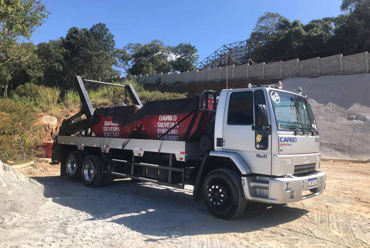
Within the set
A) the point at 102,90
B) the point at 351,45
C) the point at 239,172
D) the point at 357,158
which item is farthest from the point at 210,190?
the point at 351,45

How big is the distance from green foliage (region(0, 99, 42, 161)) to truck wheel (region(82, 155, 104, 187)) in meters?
4.59

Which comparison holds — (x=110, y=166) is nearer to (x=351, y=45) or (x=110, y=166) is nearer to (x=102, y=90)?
(x=102, y=90)

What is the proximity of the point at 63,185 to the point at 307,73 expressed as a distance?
25.4 m

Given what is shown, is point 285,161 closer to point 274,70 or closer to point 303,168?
point 303,168

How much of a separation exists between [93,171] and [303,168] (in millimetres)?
6382

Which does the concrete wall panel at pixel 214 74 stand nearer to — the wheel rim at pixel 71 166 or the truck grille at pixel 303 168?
the wheel rim at pixel 71 166

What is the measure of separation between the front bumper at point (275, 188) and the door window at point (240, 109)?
114 cm

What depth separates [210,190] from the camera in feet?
19.1

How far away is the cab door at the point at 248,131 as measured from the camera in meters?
5.22

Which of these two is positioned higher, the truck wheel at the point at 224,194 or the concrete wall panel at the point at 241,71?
the concrete wall panel at the point at 241,71

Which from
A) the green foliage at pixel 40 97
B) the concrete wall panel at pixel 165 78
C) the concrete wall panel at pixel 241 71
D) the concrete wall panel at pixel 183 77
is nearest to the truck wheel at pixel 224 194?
the green foliage at pixel 40 97

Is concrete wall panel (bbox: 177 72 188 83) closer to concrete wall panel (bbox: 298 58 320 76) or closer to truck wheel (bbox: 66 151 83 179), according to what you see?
concrete wall panel (bbox: 298 58 320 76)

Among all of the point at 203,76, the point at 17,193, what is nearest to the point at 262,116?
the point at 17,193

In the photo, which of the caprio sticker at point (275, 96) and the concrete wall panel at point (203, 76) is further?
the concrete wall panel at point (203, 76)
